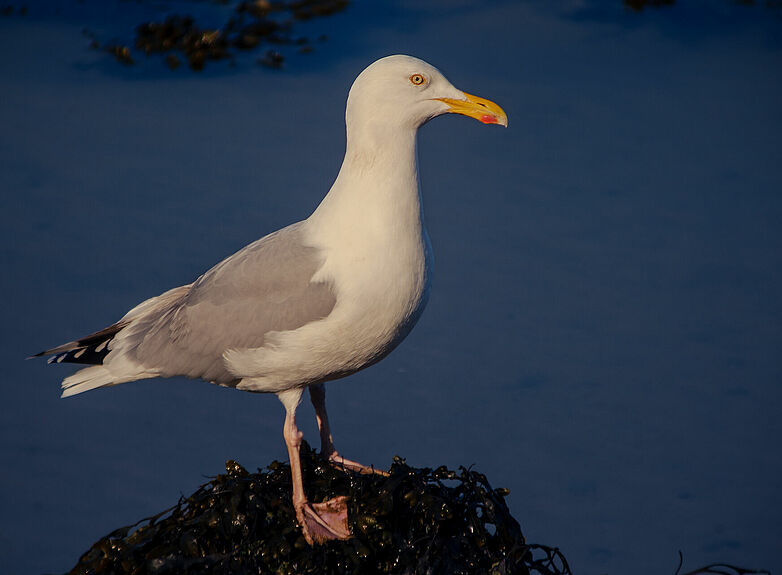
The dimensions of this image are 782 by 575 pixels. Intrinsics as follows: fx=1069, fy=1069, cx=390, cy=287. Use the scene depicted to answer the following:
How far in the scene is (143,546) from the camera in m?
3.80

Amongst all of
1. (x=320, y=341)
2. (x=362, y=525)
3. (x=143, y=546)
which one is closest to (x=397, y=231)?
(x=320, y=341)

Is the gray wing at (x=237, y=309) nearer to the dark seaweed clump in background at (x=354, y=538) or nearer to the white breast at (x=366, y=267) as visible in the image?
the white breast at (x=366, y=267)

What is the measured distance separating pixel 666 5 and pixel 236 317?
6933mm

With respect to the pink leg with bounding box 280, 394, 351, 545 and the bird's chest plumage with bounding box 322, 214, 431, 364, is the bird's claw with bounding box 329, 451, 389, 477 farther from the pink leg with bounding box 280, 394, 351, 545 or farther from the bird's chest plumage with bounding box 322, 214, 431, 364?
the bird's chest plumage with bounding box 322, 214, 431, 364

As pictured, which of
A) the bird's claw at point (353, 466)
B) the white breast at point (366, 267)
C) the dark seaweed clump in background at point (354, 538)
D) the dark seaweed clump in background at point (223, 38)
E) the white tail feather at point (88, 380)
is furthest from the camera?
the dark seaweed clump in background at point (223, 38)

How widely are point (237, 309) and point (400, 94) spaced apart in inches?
40.9

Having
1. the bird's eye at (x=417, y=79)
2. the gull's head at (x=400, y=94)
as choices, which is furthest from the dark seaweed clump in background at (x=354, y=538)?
the bird's eye at (x=417, y=79)

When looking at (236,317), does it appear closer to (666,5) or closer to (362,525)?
(362,525)

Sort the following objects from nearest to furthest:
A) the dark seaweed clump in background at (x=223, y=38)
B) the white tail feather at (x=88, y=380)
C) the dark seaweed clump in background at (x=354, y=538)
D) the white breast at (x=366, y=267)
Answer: the dark seaweed clump in background at (x=354, y=538) → the white breast at (x=366, y=267) → the white tail feather at (x=88, y=380) → the dark seaweed clump in background at (x=223, y=38)

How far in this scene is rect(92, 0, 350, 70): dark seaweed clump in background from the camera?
8.70 m

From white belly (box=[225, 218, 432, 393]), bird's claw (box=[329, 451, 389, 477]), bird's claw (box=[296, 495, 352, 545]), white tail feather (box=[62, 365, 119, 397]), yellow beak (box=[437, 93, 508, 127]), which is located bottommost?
bird's claw (box=[329, 451, 389, 477])

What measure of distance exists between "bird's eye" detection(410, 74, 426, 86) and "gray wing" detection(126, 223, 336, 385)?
710mm

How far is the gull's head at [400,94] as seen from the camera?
386 cm

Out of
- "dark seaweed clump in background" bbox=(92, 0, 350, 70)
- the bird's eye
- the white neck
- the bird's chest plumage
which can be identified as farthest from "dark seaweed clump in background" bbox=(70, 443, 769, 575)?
"dark seaweed clump in background" bbox=(92, 0, 350, 70)
